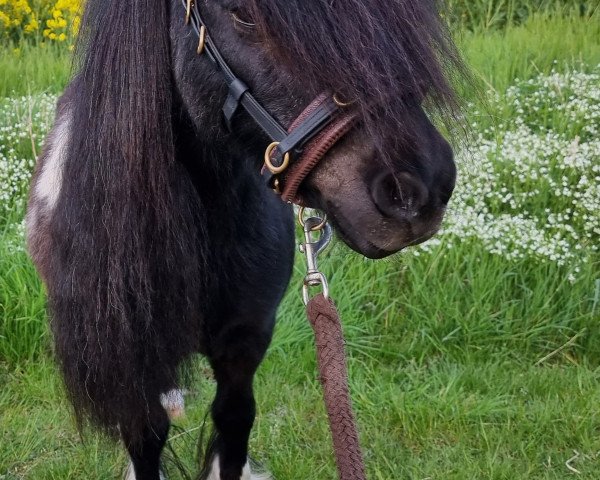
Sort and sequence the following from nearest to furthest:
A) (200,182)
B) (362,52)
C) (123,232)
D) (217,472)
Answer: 1. (362,52)
2. (123,232)
3. (200,182)
4. (217,472)

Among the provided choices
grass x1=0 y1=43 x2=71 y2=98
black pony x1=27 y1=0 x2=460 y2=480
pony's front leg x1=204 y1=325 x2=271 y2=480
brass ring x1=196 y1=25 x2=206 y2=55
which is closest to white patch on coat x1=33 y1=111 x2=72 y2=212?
black pony x1=27 y1=0 x2=460 y2=480

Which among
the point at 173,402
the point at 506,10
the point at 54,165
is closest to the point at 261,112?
the point at 54,165

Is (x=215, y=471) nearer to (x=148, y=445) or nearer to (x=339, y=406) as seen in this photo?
(x=148, y=445)

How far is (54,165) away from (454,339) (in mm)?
1911

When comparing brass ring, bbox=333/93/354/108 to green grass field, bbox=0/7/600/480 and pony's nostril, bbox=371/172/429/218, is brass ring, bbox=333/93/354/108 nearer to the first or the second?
pony's nostril, bbox=371/172/429/218

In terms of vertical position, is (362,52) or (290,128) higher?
(362,52)

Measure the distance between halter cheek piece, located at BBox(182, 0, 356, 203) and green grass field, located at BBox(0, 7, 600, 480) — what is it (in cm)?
93

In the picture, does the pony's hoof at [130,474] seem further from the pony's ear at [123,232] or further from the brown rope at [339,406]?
the brown rope at [339,406]

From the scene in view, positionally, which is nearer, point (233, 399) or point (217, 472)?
point (233, 399)

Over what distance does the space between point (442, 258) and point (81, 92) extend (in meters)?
2.27

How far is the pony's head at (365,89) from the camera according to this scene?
59.0 inches

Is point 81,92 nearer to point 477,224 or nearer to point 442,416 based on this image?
point 442,416

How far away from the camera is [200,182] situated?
6.57ft

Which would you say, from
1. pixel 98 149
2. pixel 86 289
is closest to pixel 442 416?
pixel 86 289
